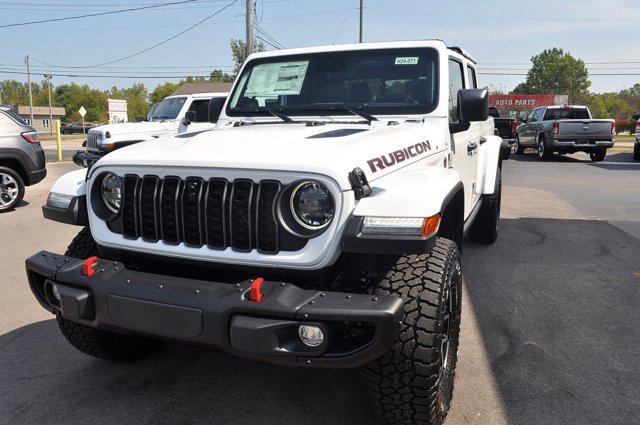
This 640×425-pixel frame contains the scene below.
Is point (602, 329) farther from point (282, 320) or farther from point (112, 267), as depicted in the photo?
point (112, 267)

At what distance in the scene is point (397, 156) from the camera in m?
2.67

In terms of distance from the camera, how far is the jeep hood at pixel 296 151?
2.16m

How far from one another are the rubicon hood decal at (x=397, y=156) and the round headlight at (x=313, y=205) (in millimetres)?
321

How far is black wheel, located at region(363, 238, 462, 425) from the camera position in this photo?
2.10 metres

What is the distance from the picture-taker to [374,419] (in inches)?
99.3

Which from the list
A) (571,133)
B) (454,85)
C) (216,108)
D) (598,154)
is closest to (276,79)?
(216,108)

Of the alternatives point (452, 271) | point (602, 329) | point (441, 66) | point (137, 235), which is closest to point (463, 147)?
point (441, 66)

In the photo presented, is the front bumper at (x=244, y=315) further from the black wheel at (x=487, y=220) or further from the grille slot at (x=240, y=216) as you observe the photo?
the black wheel at (x=487, y=220)

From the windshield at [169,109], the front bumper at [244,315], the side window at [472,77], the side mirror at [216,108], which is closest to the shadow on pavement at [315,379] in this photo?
the front bumper at [244,315]

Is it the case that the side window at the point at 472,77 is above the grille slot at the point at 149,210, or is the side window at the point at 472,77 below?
above

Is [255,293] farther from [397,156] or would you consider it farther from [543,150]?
[543,150]

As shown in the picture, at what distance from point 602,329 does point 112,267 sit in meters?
3.15

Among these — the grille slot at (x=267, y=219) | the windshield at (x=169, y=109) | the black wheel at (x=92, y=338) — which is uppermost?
the windshield at (x=169, y=109)

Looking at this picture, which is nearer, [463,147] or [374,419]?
[374,419]
